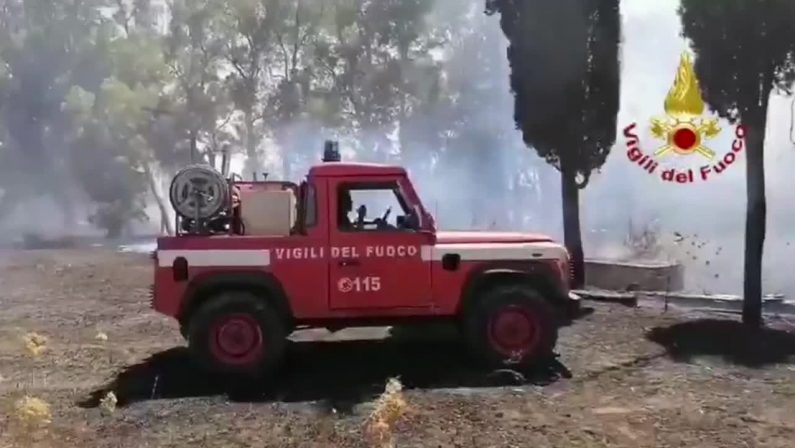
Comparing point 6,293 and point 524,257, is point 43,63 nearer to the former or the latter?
point 6,293

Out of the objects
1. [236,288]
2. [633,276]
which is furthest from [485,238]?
[633,276]

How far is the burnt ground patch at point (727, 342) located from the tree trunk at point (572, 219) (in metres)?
3.09

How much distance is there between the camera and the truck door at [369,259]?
790 centimetres

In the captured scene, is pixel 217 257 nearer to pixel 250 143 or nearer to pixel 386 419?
pixel 386 419

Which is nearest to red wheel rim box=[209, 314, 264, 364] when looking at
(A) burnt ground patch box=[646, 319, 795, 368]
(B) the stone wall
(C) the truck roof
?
(C) the truck roof

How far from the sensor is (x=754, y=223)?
10.7m

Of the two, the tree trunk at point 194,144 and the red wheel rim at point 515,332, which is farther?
the tree trunk at point 194,144

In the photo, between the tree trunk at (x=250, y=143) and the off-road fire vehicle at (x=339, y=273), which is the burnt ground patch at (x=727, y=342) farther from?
the tree trunk at (x=250, y=143)

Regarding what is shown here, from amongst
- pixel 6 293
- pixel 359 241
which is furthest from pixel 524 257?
pixel 6 293

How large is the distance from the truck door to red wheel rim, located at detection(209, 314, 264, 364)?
79 centimetres

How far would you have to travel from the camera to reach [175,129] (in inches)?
1125

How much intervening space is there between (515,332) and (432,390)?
1.10 metres

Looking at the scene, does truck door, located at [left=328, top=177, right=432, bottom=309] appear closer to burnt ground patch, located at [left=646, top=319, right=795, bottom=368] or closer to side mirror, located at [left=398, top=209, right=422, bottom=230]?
side mirror, located at [left=398, top=209, right=422, bottom=230]

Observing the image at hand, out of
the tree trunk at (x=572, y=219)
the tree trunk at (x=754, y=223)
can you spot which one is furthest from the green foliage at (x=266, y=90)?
the tree trunk at (x=754, y=223)
